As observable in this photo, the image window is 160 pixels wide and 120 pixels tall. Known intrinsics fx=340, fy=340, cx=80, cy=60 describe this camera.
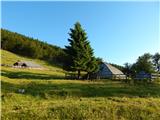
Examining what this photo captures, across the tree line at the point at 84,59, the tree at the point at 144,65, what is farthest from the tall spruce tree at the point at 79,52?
the tree at the point at 144,65

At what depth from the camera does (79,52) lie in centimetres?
5394

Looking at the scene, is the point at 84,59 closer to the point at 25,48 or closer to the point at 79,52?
the point at 79,52

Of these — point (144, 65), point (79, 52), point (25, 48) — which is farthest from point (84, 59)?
point (25, 48)

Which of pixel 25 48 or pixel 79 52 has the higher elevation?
pixel 25 48

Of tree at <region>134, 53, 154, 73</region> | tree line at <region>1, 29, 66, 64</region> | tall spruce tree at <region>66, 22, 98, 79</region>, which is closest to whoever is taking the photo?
tall spruce tree at <region>66, 22, 98, 79</region>

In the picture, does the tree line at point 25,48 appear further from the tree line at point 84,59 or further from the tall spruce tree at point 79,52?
the tall spruce tree at point 79,52

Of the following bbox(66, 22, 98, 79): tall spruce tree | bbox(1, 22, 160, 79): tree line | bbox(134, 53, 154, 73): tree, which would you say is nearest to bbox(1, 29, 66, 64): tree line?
bbox(1, 22, 160, 79): tree line

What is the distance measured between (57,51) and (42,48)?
6.30m

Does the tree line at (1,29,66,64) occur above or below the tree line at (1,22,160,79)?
above

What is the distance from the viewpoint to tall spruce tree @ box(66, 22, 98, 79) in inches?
2105

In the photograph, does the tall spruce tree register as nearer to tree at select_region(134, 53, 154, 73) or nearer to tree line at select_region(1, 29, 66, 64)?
tree at select_region(134, 53, 154, 73)

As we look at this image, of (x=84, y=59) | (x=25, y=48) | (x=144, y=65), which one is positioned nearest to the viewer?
(x=84, y=59)

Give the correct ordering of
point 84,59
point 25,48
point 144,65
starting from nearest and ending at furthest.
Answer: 1. point 84,59
2. point 144,65
3. point 25,48

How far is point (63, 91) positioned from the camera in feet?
91.9
